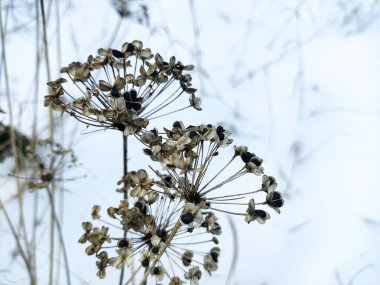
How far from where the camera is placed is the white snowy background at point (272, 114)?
138 centimetres

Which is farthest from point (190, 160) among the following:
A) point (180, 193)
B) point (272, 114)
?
point (272, 114)

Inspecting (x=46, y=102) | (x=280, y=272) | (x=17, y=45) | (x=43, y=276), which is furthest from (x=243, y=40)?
(x=46, y=102)

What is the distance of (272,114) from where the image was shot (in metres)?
1.77

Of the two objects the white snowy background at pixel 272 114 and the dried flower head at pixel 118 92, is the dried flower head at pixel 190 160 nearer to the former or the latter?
the dried flower head at pixel 118 92

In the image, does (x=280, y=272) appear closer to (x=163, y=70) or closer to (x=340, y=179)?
(x=340, y=179)

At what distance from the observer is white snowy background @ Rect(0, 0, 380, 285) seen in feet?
4.53

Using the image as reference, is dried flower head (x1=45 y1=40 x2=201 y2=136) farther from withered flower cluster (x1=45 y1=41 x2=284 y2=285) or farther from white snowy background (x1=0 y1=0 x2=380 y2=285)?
white snowy background (x1=0 y1=0 x2=380 y2=285)

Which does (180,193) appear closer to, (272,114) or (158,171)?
(158,171)

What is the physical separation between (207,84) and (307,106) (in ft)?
1.25

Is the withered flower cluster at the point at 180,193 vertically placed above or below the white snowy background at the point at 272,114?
below

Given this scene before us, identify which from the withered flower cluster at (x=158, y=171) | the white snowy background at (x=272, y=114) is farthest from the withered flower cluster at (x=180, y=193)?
the white snowy background at (x=272, y=114)

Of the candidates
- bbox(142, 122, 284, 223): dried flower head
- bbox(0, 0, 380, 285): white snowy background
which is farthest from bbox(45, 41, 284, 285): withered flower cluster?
bbox(0, 0, 380, 285): white snowy background

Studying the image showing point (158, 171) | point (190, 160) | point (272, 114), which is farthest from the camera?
point (272, 114)

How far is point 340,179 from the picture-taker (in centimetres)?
156
